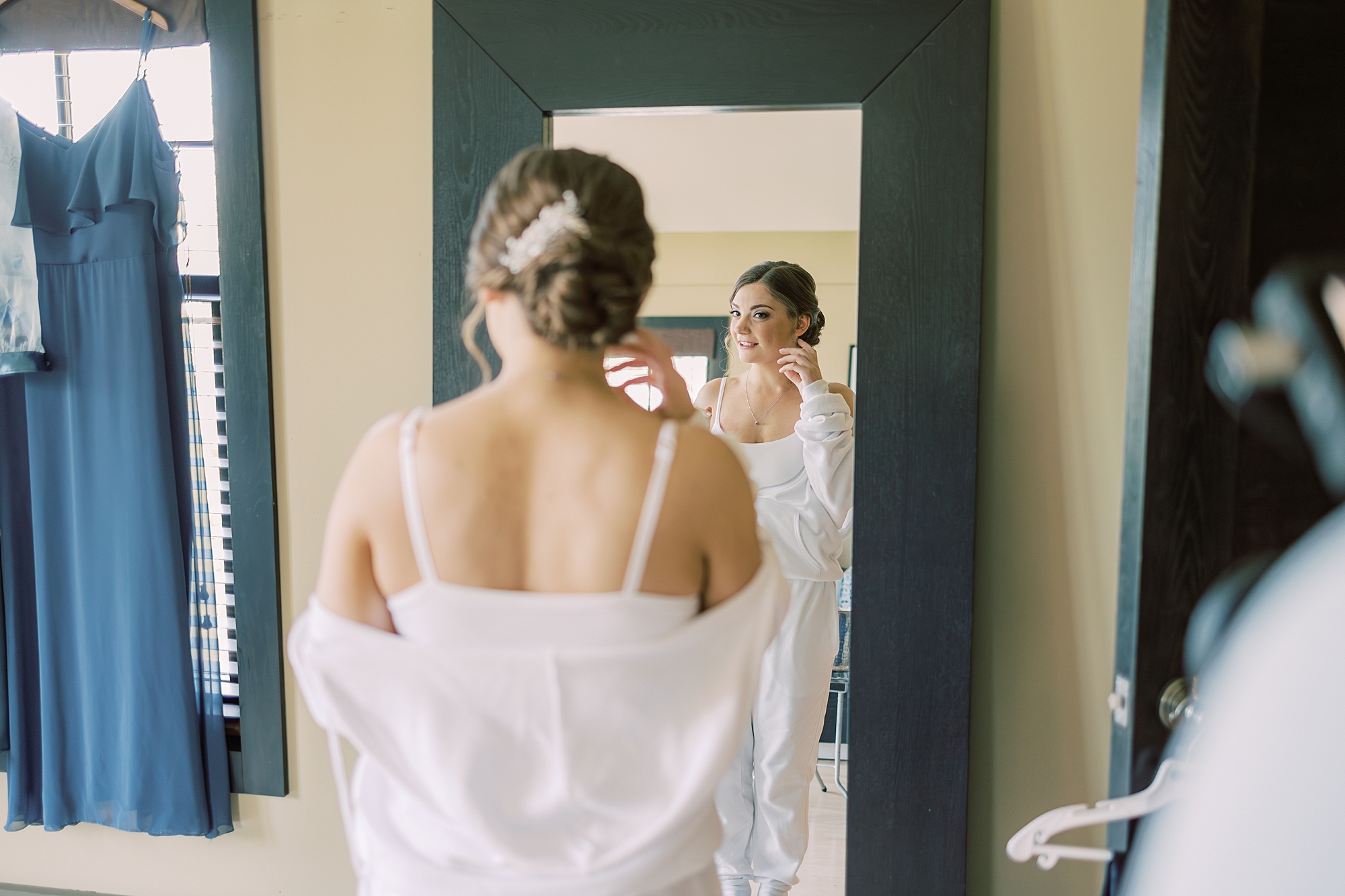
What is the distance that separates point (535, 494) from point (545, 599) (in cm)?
10

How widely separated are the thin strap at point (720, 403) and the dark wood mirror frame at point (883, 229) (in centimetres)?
24

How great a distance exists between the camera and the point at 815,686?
1548mm

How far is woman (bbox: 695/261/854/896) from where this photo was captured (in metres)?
1.48

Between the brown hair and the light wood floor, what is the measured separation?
811 millimetres

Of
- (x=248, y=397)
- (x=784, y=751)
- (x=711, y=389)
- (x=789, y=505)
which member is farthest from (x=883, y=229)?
(x=248, y=397)

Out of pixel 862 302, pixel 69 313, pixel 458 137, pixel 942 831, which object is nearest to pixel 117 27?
pixel 69 313

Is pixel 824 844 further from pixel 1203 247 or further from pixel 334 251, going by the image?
pixel 334 251

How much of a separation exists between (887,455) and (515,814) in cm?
91

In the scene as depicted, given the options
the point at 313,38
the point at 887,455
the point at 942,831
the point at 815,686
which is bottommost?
the point at 942,831

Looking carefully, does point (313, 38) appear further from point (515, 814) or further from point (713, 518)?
point (515, 814)

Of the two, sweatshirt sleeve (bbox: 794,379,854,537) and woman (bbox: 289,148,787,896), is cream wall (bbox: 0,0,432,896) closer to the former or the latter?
sweatshirt sleeve (bbox: 794,379,854,537)

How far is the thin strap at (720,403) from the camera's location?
1483 mm

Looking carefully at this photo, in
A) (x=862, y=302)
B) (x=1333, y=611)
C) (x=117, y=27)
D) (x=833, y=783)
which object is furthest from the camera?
(x=117, y=27)

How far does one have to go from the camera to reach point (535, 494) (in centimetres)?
80
